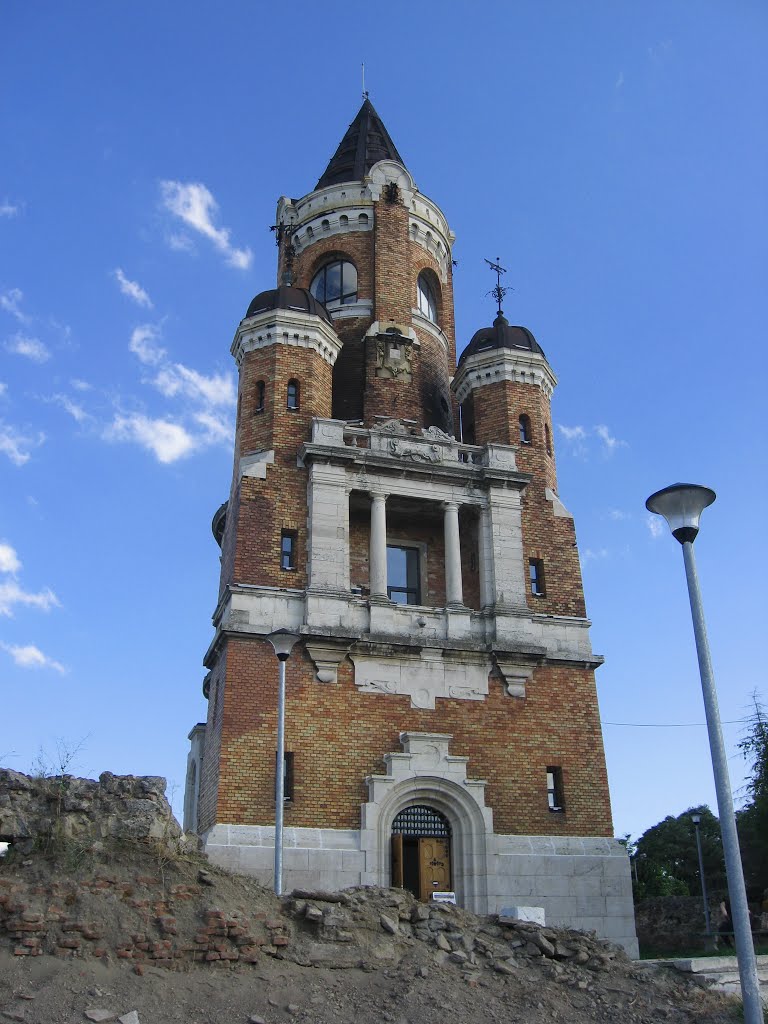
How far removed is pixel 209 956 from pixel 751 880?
3384cm

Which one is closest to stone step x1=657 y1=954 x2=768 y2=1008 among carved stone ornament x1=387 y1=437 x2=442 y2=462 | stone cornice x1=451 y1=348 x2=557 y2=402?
carved stone ornament x1=387 y1=437 x2=442 y2=462

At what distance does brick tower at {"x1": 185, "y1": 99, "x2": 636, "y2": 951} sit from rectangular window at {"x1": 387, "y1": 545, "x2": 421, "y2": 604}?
52 mm

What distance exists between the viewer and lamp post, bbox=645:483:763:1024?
11320 mm

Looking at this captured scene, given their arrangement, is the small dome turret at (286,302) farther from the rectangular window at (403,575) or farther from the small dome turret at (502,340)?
the rectangular window at (403,575)

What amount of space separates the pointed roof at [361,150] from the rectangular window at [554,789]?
2028cm

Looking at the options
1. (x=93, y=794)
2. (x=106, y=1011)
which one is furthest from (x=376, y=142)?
(x=106, y=1011)

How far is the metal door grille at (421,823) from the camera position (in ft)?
76.6

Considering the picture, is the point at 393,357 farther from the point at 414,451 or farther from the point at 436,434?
the point at 414,451

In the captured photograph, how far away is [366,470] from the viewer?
26.5m

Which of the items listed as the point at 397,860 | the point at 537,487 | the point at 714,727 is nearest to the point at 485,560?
the point at 537,487

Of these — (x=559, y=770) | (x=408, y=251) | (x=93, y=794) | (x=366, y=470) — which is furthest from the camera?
(x=408, y=251)

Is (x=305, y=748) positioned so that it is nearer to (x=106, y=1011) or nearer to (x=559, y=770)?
(x=559, y=770)

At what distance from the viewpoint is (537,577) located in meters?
27.0

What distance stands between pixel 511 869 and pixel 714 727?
39.1ft
